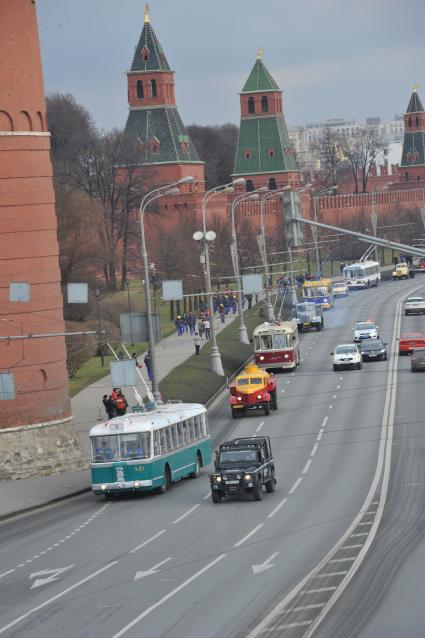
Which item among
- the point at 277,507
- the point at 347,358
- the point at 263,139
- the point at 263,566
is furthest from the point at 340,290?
the point at 263,566

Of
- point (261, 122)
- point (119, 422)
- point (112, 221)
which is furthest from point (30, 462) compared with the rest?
point (261, 122)

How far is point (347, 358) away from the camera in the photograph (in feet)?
242

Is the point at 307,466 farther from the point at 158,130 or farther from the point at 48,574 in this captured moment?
the point at 158,130

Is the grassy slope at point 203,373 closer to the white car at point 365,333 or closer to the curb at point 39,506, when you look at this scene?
the white car at point 365,333

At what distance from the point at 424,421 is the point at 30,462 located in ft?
50.2

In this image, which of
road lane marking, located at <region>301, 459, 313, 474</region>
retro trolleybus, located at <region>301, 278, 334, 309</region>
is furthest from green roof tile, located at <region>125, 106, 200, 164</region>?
road lane marking, located at <region>301, 459, 313, 474</region>

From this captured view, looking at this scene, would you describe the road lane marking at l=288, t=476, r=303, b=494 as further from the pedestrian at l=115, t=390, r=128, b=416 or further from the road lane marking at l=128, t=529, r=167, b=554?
the pedestrian at l=115, t=390, r=128, b=416

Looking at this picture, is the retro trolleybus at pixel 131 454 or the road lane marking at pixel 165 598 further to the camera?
the retro trolleybus at pixel 131 454

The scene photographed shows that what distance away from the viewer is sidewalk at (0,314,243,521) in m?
41.7

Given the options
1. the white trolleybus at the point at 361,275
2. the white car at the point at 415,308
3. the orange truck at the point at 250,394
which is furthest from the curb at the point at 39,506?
the white trolleybus at the point at 361,275

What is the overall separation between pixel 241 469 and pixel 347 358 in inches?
1394

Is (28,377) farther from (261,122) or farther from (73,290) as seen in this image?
(261,122)

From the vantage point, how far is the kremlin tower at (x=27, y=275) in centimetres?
4697

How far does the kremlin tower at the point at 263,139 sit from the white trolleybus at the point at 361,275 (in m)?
32.9
